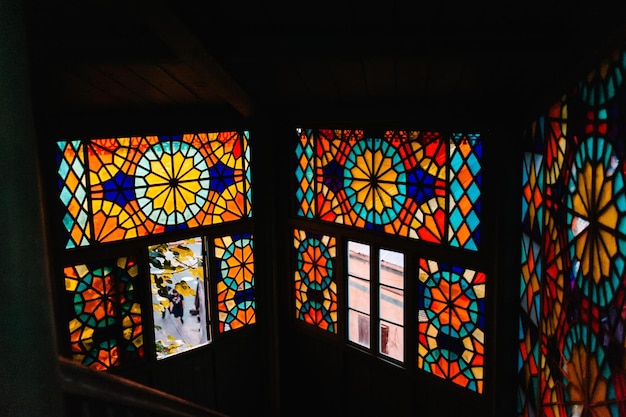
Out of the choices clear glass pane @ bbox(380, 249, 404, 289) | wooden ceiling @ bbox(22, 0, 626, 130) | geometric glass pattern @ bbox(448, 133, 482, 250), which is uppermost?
wooden ceiling @ bbox(22, 0, 626, 130)

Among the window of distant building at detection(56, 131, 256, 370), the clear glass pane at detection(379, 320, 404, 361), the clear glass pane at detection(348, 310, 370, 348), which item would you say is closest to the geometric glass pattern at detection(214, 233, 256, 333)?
the window of distant building at detection(56, 131, 256, 370)

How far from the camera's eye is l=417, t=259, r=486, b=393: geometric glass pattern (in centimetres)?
356

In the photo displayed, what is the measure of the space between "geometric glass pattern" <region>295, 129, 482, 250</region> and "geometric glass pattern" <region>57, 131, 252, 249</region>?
55 centimetres

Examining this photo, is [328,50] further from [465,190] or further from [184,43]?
[465,190]

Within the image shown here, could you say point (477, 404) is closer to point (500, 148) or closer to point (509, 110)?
point (500, 148)

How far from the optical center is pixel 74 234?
11.9 ft

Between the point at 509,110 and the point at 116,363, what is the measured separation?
9.85 ft

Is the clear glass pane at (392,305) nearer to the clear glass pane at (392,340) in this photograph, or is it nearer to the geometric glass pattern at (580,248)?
the clear glass pane at (392,340)

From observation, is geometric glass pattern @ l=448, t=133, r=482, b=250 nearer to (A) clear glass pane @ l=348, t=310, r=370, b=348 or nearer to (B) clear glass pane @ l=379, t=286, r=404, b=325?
(B) clear glass pane @ l=379, t=286, r=404, b=325

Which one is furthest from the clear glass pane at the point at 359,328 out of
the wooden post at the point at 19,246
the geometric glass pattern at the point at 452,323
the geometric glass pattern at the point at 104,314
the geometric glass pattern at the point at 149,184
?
the wooden post at the point at 19,246

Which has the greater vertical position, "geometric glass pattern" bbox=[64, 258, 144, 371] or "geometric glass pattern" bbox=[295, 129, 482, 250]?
"geometric glass pattern" bbox=[295, 129, 482, 250]

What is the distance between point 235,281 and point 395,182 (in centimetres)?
151

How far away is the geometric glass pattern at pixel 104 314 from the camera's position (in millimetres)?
3691

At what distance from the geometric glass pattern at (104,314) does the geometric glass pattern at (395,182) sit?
4.74 feet
